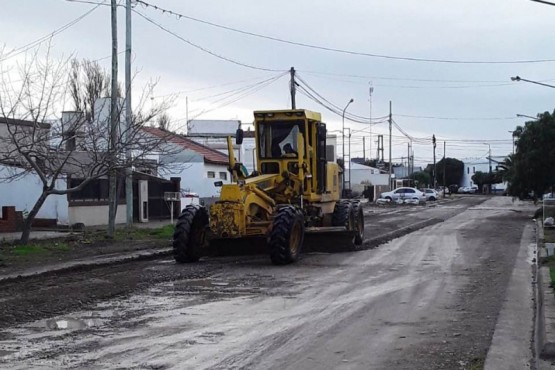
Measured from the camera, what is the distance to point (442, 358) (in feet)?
28.2

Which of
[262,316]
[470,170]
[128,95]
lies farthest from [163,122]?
[470,170]

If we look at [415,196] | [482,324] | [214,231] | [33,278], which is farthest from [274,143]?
[415,196]

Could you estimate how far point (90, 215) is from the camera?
3462cm

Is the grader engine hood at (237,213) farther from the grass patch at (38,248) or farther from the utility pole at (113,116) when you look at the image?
the utility pole at (113,116)

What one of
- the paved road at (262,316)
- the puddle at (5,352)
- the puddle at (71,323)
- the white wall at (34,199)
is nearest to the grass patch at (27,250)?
the paved road at (262,316)

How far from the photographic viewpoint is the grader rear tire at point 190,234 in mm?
18250

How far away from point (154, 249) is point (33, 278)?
20.6 feet

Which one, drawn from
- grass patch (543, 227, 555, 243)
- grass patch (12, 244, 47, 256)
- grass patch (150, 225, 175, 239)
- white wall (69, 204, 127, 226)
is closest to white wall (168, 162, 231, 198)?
white wall (69, 204, 127, 226)

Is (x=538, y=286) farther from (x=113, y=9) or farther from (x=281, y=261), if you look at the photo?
(x=113, y=9)

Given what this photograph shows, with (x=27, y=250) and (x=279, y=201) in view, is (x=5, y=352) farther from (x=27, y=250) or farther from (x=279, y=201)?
(x=27, y=250)

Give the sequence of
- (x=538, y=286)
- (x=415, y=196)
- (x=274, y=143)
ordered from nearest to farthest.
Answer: (x=538, y=286), (x=274, y=143), (x=415, y=196)

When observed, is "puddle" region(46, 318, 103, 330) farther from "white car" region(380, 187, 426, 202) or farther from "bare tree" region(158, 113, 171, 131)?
"white car" region(380, 187, 426, 202)

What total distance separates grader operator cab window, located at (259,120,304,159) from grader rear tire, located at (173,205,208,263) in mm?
2271

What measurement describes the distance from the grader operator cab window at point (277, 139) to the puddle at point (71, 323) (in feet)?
31.6
